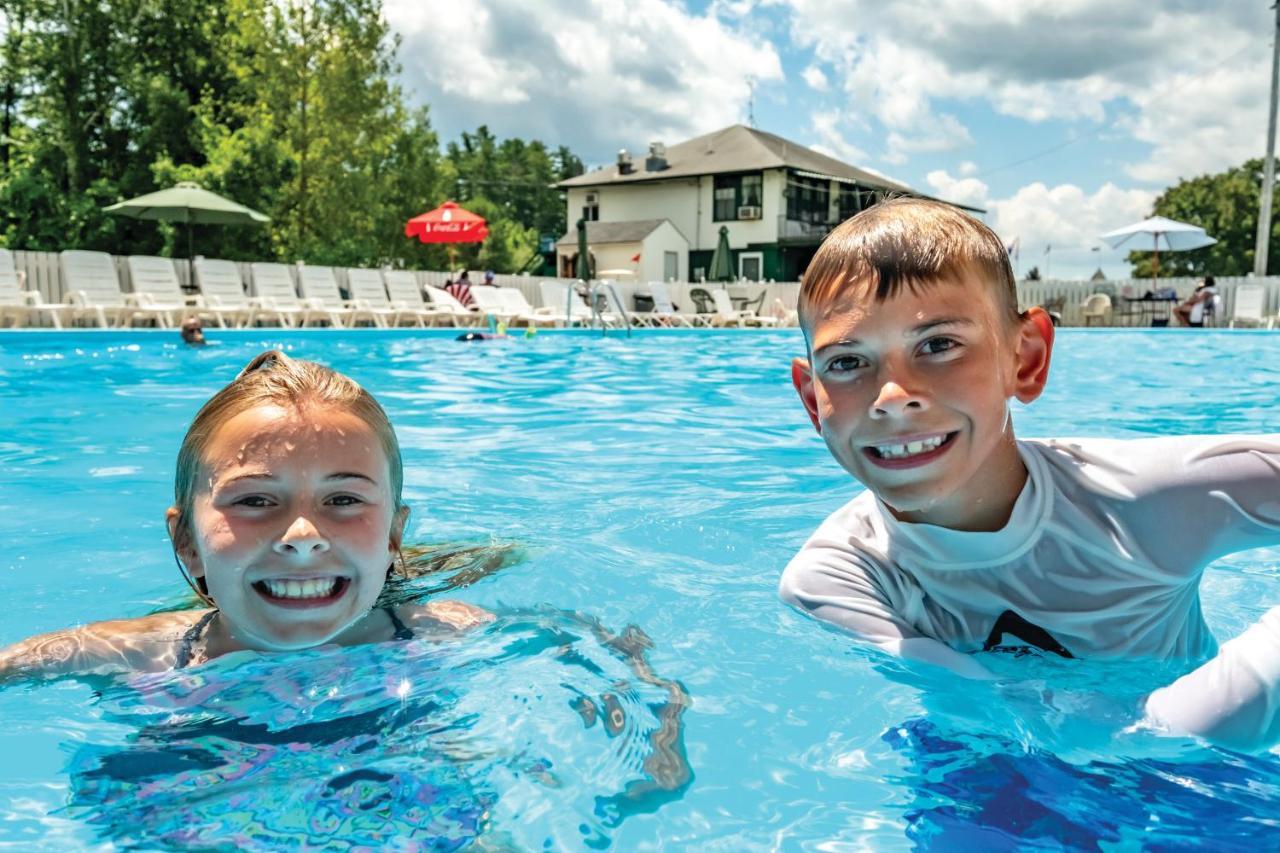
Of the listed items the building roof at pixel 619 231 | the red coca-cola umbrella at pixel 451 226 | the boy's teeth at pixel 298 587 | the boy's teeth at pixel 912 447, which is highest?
the building roof at pixel 619 231

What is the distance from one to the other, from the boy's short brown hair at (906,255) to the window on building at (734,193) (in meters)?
41.4

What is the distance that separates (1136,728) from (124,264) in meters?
19.1

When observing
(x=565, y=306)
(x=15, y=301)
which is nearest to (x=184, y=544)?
(x=15, y=301)

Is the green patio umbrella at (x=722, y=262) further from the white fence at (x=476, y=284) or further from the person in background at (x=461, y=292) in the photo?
the person in background at (x=461, y=292)

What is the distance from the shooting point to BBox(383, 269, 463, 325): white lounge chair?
19.4 meters

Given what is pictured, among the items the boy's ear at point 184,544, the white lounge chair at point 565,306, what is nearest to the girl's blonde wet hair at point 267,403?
the boy's ear at point 184,544

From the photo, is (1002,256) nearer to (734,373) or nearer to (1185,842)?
(1185,842)

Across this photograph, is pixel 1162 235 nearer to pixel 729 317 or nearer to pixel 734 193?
pixel 729 317

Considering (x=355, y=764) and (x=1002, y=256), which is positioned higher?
(x=1002, y=256)

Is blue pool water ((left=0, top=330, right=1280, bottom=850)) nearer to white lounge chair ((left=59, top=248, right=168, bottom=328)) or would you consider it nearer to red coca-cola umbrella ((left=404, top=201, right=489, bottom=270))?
white lounge chair ((left=59, top=248, right=168, bottom=328))

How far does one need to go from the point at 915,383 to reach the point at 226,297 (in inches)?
704

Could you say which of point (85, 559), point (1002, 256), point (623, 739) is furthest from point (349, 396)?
point (85, 559)

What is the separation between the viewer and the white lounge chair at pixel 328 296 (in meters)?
18.3

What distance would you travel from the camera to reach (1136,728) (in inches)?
69.2
